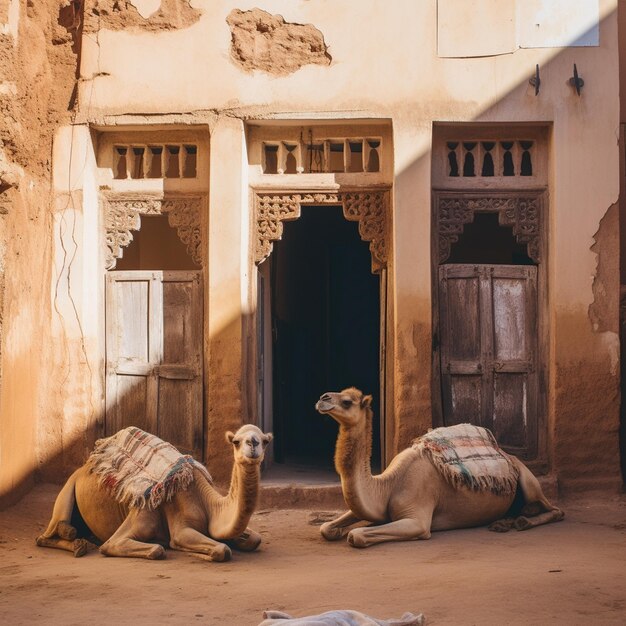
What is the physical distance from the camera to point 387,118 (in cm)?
1036

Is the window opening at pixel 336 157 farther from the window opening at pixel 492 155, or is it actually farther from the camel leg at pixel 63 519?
the camel leg at pixel 63 519

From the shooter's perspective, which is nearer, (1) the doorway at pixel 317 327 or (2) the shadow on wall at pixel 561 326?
(2) the shadow on wall at pixel 561 326

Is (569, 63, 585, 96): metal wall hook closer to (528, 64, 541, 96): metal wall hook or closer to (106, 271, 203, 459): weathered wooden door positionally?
(528, 64, 541, 96): metal wall hook

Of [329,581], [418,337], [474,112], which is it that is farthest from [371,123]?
[329,581]

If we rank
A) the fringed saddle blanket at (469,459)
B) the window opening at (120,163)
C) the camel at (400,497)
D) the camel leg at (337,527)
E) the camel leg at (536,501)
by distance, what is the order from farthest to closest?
the window opening at (120,163)
the camel leg at (536,501)
the fringed saddle blanket at (469,459)
the camel leg at (337,527)
the camel at (400,497)

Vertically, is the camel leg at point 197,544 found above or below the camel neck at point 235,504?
below

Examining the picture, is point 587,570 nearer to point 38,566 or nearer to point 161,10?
point 38,566

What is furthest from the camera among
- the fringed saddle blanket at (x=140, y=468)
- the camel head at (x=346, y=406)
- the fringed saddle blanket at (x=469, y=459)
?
the fringed saddle blanket at (x=469, y=459)

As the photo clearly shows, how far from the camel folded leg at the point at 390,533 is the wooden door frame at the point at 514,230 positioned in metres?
2.18

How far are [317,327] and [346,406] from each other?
7.63m

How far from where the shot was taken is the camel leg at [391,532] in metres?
8.14

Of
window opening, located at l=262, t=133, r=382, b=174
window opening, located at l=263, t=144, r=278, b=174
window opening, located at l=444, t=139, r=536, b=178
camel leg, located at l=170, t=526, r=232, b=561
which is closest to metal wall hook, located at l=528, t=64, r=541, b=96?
window opening, located at l=444, t=139, r=536, b=178

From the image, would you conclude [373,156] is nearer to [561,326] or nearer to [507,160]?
[507,160]

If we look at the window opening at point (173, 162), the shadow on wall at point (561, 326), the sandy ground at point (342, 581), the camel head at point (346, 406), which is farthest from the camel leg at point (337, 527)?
the window opening at point (173, 162)
